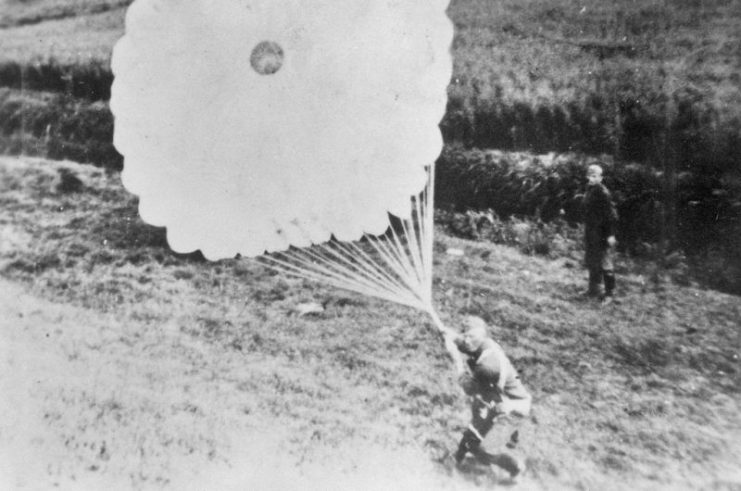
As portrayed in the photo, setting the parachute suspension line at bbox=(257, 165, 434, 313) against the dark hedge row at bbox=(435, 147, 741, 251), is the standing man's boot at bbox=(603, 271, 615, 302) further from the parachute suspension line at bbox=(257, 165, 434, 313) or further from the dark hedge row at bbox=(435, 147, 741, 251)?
the parachute suspension line at bbox=(257, 165, 434, 313)

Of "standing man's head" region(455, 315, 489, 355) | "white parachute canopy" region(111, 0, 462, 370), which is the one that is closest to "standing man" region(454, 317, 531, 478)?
"standing man's head" region(455, 315, 489, 355)

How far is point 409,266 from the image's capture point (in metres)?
3.44

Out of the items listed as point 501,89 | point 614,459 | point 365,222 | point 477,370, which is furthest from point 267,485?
point 501,89

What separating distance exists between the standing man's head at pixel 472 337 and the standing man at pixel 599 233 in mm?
711

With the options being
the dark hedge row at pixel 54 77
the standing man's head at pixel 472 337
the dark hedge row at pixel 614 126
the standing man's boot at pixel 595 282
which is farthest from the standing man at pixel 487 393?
the dark hedge row at pixel 54 77

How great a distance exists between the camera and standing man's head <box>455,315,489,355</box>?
10.2 feet

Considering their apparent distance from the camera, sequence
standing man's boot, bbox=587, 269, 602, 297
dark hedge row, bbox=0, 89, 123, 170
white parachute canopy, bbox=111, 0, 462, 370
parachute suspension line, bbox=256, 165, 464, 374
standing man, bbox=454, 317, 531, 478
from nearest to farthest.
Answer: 1. standing man, bbox=454, 317, 531, 478
2. white parachute canopy, bbox=111, 0, 462, 370
3. standing man's boot, bbox=587, 269, 602, 297
4. parachute suspension line, bbox=256, 165, 464, 374
5. dark hedge row, bbox=0, 89, 123, 170

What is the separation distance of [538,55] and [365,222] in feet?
5.05

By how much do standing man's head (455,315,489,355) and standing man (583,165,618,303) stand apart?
2.33ft

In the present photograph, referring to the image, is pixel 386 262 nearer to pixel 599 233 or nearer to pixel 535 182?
pixel 535 182

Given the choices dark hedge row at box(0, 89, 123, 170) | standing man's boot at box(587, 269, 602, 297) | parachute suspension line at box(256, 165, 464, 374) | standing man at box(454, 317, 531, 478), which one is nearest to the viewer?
standing man at box(454, 317, 531, 478)

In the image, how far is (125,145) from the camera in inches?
132

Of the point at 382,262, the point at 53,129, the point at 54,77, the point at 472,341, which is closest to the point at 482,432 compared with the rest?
the point at 472,341

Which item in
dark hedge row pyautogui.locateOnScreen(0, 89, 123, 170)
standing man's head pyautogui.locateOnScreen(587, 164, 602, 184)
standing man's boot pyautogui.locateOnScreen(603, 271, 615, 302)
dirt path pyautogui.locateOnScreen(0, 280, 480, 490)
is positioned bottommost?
dirt path pyautogui.locateOnScreen(0, 280, 480, 490)
